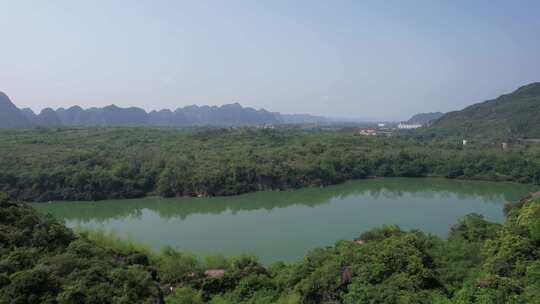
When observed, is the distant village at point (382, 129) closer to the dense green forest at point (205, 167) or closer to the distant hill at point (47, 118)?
the dense green forest at point (205, 167)

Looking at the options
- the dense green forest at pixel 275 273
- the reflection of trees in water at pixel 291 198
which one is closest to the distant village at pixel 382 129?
the reflection of trees in water at pixel 291 198

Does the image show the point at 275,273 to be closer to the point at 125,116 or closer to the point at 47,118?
the point at 47,118

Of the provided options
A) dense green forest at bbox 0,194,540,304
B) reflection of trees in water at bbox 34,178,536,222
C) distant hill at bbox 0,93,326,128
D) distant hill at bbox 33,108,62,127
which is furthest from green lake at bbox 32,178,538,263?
distant hill at bbox 33,108,62,127

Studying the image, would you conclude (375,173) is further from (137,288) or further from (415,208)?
(137,288)

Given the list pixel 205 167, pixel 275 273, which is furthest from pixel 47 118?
pixel 275 273

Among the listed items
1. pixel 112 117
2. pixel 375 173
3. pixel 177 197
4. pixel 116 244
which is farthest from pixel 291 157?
pixel 112 117

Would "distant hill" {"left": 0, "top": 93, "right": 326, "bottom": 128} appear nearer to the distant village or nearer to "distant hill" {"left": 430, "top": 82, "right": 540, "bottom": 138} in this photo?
the distant village
